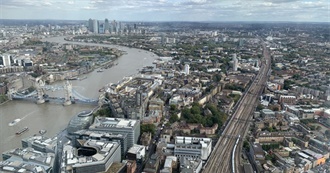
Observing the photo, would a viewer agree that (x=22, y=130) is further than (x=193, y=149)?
Yes

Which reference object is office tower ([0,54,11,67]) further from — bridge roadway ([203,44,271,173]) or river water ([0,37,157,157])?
bridge roadway ([203,44,271,173])

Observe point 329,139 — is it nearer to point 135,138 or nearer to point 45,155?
point 135,138

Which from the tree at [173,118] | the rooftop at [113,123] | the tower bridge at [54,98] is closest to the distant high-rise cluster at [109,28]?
the tower bridge at [54,98]

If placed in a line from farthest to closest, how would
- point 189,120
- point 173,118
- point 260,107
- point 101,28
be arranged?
point 101,28
point 260,107
point 173,118
point 189,120

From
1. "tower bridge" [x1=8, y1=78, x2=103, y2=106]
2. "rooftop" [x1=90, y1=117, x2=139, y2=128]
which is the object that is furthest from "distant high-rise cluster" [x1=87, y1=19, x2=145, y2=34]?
"rooftop" [x1=90, y1=117, x2=139, y2=128]

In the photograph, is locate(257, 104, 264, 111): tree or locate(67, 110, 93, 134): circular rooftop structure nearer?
locate(67, 110, 93, 134): circular rooftop structure

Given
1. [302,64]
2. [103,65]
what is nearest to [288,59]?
[302,64]

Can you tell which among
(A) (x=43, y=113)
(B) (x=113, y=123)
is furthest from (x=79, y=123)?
(A) (x=43, y=113)

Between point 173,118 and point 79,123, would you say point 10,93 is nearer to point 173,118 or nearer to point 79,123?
point 79,123
